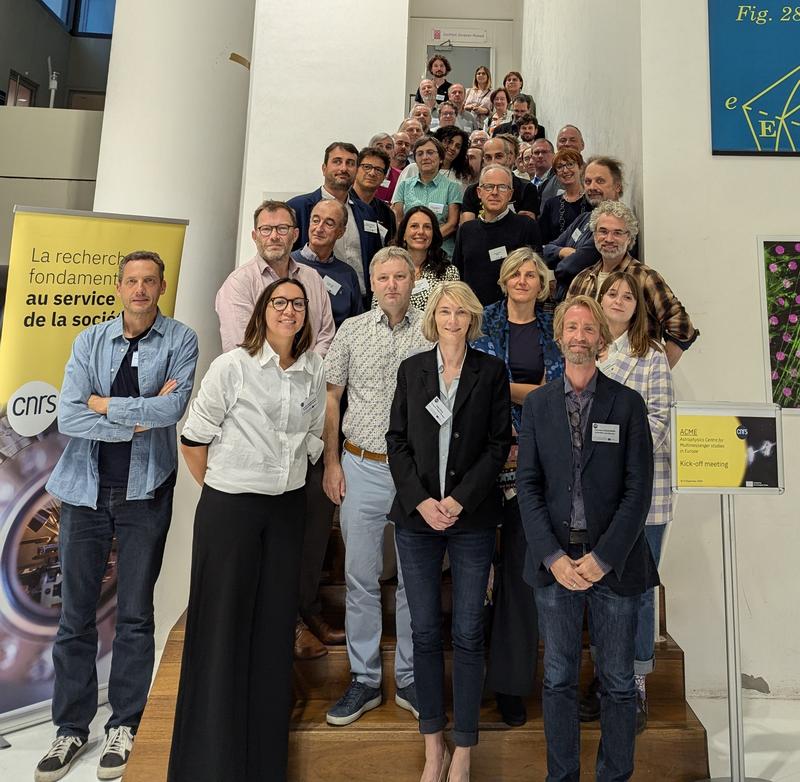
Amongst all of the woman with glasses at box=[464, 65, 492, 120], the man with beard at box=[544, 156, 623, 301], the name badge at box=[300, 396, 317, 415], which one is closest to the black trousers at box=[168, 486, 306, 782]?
the name badge at box=[300, 396, 317, 415]

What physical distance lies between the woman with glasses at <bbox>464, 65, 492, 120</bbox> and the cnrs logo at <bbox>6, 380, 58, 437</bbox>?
677 centimetres

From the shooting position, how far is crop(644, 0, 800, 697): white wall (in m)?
3.08

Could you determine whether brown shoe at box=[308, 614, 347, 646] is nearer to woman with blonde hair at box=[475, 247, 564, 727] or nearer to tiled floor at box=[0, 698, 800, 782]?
woman with blonde hair at box=[475, 247, 564, 727]

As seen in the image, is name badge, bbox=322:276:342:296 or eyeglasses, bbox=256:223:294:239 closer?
eyeglasses, bbox=256:223:294:239

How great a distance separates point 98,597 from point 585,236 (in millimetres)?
2557

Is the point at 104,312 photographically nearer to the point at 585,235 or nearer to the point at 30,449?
the point at 30,449

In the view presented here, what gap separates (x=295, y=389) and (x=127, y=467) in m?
0.75

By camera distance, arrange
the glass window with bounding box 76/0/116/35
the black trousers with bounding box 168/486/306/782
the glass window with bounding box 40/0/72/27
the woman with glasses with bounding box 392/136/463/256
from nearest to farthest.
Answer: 1. the black trousers with bounding box 168/486/306/782
2. the woman with glasses with bounding box 392/136/463/256
3. the glass window with bounding box 40/0/72/27
4. the glass window with bounding box 76/0/116/35

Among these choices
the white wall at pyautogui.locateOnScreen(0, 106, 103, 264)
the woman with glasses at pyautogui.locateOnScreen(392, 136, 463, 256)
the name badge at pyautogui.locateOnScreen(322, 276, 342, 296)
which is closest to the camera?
the name badge at pyautogui.locateOnScreen(322, 276, 342, 296)

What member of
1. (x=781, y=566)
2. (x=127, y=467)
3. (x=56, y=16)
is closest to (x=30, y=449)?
(x=127, y=467)

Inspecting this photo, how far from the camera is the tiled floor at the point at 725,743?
238cm

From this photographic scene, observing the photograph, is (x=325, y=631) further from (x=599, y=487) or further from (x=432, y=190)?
(x=432, y=190)

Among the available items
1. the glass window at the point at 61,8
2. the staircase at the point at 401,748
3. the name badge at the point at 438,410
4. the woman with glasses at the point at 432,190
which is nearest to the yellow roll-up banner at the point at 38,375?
the staircase at the point at 401,748

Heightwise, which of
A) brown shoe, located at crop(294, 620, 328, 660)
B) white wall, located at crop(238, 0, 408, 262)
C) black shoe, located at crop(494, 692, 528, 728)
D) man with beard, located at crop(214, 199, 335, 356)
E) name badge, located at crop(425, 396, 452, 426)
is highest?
white wall, located at crop(238, 0, 408, 262)
